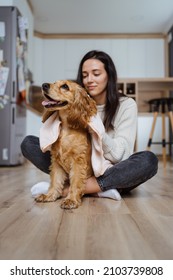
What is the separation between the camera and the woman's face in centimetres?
192

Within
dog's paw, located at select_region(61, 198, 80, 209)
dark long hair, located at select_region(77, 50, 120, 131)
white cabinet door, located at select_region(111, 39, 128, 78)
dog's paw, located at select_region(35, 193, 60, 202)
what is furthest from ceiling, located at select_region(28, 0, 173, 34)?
dog's paw, located at select_region(61, 198, 80, 209)

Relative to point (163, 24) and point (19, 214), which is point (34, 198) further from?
point (163, 24)

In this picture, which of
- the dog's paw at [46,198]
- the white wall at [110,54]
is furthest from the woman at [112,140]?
the white wall at [110,54]

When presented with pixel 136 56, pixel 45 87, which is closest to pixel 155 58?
pixel 136 56

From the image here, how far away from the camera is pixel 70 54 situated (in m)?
6.86

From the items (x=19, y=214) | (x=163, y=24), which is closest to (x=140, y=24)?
(x=163, y=24)

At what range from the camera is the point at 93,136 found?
5.32ft

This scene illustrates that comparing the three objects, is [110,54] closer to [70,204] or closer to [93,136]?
[93,136]

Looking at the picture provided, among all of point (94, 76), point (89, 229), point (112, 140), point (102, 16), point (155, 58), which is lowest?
point (89, 229)

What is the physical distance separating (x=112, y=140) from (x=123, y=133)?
15cm

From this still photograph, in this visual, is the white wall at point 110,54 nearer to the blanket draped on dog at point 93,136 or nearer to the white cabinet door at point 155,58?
the white cabinet door at point 155,58

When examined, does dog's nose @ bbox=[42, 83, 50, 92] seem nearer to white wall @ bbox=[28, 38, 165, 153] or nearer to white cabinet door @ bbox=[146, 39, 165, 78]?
white wall @ bbox=[28, 38, 165, 153]

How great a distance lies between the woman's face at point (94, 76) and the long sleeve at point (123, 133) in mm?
165

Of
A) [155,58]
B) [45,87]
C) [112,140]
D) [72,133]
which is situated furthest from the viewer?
[155,58]
